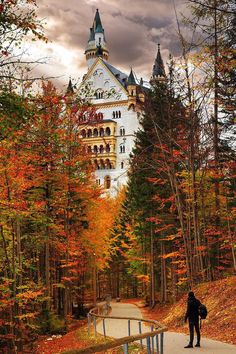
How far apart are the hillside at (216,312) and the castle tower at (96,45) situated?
343 feet

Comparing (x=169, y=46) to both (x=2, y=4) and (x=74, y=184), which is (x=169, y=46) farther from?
(x=2, y=4)

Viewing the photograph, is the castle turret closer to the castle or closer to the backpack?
the castle

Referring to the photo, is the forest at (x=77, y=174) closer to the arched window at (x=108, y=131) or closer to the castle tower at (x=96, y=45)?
the arched window at (x=108, y=131)

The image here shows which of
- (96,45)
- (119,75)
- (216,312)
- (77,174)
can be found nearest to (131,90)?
(119,75)

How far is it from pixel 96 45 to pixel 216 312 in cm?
11295

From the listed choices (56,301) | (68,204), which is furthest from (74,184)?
(56,301)

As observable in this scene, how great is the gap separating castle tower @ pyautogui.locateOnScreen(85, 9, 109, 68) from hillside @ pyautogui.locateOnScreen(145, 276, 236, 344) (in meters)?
105

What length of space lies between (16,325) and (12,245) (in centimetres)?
319

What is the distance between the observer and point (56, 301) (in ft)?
103

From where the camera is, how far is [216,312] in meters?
17.9

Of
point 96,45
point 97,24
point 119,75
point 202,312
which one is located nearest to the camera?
point 202,312

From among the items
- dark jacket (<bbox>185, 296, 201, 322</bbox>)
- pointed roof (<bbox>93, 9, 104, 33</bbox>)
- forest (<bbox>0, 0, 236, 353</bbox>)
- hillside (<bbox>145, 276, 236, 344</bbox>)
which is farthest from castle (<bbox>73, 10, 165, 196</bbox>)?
dark jacket (<bbox>185, 296, 201, 322</bbox>)

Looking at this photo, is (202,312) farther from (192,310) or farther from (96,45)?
(96,45)

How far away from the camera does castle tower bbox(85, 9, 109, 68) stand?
121812mm
